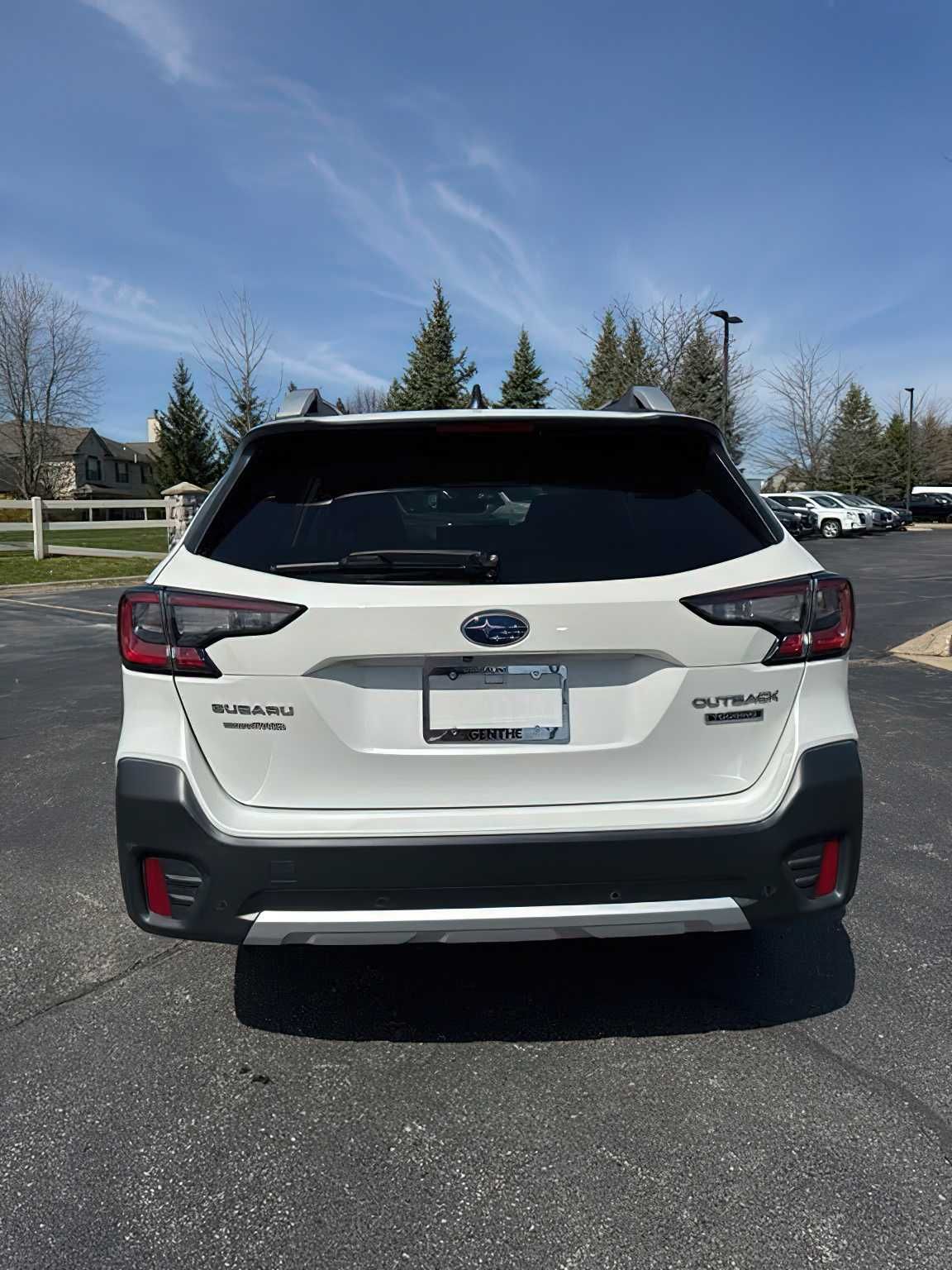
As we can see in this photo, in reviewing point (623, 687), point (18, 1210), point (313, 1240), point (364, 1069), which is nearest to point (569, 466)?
point (623, 687)

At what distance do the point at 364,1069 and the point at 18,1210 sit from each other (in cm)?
89

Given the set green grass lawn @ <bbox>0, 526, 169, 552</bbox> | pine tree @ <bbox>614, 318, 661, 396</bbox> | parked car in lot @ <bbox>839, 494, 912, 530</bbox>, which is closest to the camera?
green grass lawn @ <bbox>0, 526, 169, 552</bbox>

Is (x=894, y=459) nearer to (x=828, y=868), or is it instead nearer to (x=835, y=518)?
(x=835, y=518)

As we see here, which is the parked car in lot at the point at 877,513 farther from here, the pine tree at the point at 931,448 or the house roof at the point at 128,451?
the house roof at the point at 128,451

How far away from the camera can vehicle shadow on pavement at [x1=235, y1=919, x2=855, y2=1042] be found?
2893 millimetres

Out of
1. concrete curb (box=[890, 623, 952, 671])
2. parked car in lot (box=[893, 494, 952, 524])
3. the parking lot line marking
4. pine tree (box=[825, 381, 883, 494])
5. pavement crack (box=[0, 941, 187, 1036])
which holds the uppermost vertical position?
pine tree (box=[825, 381, 883, 494])

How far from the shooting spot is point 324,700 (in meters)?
2.36

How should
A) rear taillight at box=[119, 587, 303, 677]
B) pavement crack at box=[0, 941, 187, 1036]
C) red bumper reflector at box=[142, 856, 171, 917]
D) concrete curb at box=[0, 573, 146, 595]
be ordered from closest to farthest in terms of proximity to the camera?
rear taillight at box=[119, 587, 303, 677]
red bumper reflector at box=[142, 856, 171, 917]
pavement crack at box=[0, 941, 187, 1036]
concrete curb at box=[0, 573, 146, 595]

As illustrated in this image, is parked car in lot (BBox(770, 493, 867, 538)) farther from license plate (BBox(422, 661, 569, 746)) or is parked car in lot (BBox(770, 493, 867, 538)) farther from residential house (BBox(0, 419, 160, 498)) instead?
residential house (BBox(0, 419, 160, 498))

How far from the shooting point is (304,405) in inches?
116

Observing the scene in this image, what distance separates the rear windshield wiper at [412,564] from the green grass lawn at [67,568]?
17265 mm

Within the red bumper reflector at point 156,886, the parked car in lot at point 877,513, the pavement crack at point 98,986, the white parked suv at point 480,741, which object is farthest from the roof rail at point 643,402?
the parked car in lot at point 877,513

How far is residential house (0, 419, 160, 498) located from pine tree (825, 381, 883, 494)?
1589 inches

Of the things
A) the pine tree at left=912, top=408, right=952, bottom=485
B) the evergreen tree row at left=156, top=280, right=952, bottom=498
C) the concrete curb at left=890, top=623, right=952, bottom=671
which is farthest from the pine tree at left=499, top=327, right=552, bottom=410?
the concrete curb at left=890, top=623, right=952, bottom=671
